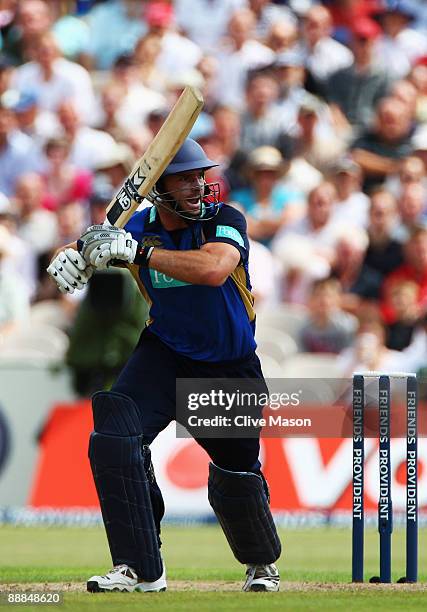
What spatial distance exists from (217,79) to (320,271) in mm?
3363

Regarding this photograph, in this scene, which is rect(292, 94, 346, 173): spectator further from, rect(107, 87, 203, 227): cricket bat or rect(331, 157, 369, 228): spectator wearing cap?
rect(107, 87, 203, 227): cricket bat

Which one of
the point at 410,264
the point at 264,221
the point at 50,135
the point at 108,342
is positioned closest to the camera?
the point at 108,342

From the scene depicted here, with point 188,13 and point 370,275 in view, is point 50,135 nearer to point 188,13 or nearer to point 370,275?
point 188,13

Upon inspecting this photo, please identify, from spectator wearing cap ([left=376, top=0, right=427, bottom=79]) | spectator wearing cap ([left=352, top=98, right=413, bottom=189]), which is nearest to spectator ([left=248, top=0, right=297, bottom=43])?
spectator wearing cap ([left=376, top=0, right=427, bottom=79])

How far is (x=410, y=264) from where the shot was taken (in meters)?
11.9

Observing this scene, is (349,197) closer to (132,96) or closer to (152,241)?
(132,96)

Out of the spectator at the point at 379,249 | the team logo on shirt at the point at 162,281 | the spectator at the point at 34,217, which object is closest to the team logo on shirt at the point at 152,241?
the team logo on shirt at the point at 162,281

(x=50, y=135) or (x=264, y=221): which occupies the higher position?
(x=50, y=135)

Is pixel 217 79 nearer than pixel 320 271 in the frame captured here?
No

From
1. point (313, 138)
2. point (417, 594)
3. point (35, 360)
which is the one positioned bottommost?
point (417, 594)

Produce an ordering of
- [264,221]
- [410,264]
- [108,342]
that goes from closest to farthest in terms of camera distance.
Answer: [108,342] → [410,264] → [264,221]

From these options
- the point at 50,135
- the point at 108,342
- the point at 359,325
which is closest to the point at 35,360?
the point at 108,342

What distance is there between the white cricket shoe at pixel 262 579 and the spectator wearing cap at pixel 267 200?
6.36m

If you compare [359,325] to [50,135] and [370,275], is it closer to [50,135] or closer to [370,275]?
[370,275]
